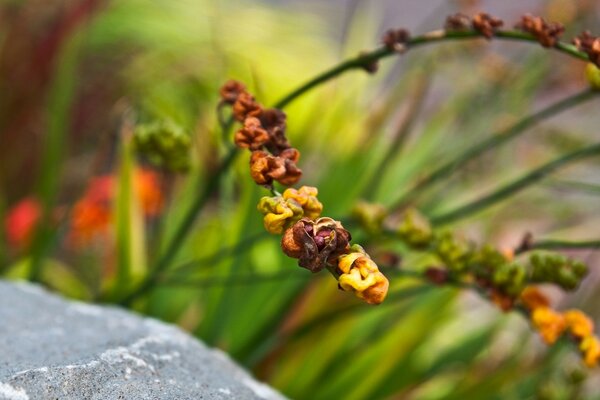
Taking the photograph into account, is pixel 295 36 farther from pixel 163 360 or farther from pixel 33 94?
pixel 163 360

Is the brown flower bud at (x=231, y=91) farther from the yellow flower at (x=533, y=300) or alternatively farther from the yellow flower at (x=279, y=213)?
the yellow flower at (x=533, y=300)

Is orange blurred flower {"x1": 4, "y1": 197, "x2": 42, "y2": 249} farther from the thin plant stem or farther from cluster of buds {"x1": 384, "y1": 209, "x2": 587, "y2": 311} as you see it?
cluster of buds {"x1": 384, "y1": 209, "x2": 587, "y2": 311}

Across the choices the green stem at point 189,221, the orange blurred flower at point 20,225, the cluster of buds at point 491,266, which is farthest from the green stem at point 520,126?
the orange blurred flower at point 20,225

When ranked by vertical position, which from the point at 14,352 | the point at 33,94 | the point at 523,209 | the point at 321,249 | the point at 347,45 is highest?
the point at 347,45

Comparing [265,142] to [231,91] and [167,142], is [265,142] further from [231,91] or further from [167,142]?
[167,142]

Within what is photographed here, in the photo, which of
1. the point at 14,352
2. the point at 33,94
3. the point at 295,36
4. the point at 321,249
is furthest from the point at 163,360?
the point at 295,36

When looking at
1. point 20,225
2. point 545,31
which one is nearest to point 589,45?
point 545,31
